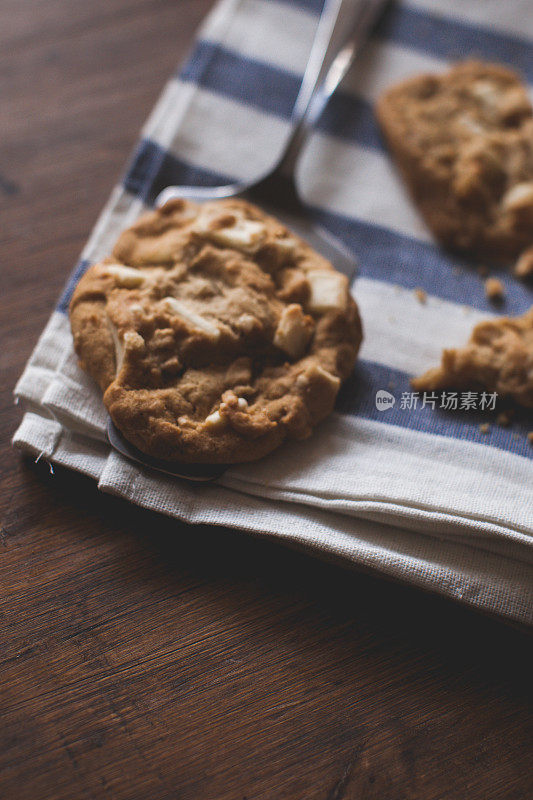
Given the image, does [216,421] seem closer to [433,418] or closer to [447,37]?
[433,418]

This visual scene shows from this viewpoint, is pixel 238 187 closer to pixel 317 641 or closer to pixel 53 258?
pixel 53 258

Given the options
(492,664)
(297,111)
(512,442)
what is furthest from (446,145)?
(492,664)

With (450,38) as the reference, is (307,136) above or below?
below

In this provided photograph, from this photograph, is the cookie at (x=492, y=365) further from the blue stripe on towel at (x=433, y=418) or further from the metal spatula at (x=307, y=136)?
the metal spatula at (x=307, y=136)

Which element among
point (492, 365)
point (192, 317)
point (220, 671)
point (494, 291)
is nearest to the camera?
point (220, 671)

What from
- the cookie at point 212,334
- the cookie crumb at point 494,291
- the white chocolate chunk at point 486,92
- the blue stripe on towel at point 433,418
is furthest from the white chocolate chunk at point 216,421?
the white chocolate chunk at point 486,92

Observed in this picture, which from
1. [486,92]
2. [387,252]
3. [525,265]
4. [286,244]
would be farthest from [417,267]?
[486,92]
